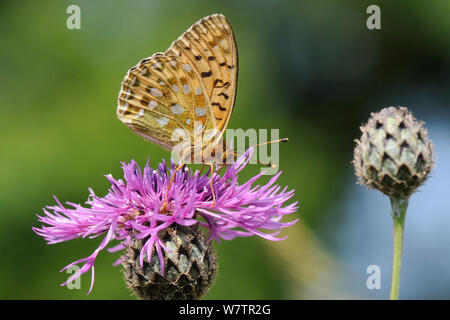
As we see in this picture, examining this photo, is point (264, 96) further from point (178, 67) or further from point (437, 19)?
point (178, 67)

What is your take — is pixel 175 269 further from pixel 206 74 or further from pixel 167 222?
A: pixel 206 74

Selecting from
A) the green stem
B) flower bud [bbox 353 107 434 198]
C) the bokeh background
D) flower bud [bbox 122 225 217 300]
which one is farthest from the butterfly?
the bokeh background

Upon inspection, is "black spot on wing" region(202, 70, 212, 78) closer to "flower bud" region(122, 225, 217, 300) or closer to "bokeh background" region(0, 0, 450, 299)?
"flower bud" region(122, 225, 217, 300)

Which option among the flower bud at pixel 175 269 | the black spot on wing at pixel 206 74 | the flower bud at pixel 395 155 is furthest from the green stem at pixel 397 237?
the black spot on wing at pixel 206 74
